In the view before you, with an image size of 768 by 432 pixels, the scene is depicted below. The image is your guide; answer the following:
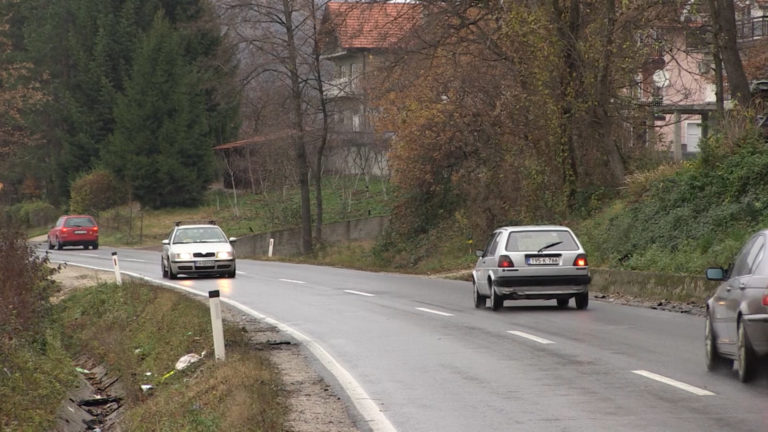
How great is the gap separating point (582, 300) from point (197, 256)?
14147 mm

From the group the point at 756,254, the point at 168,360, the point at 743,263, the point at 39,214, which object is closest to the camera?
the point at 756,254

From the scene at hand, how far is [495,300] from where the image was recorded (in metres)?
20.9

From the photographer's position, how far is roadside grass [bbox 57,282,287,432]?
10422 millimetres

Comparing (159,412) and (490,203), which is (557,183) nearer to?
(490,203)

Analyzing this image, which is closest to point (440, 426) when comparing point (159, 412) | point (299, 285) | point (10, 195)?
point (159, 412)

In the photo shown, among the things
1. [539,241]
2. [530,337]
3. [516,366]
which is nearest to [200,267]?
[539,241]

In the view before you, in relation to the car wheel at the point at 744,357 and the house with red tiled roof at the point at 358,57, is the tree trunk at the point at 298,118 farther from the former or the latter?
the car wheel at the point at 744,357

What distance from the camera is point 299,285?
29.8 m

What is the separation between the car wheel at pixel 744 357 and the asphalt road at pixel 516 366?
123 mm

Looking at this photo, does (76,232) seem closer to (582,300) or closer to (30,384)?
(582,300)

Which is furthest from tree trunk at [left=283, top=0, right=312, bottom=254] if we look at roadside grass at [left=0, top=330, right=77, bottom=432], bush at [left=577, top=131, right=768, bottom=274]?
roadside grass at [left=0, top=330, right=77, bottom=432]

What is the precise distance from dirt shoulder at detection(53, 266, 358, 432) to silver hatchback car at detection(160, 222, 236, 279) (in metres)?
11.3

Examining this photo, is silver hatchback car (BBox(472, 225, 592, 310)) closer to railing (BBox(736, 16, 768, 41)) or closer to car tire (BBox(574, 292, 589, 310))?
car tire (BBox(574, 292, 589, 310))

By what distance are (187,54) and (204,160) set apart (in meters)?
8.07
